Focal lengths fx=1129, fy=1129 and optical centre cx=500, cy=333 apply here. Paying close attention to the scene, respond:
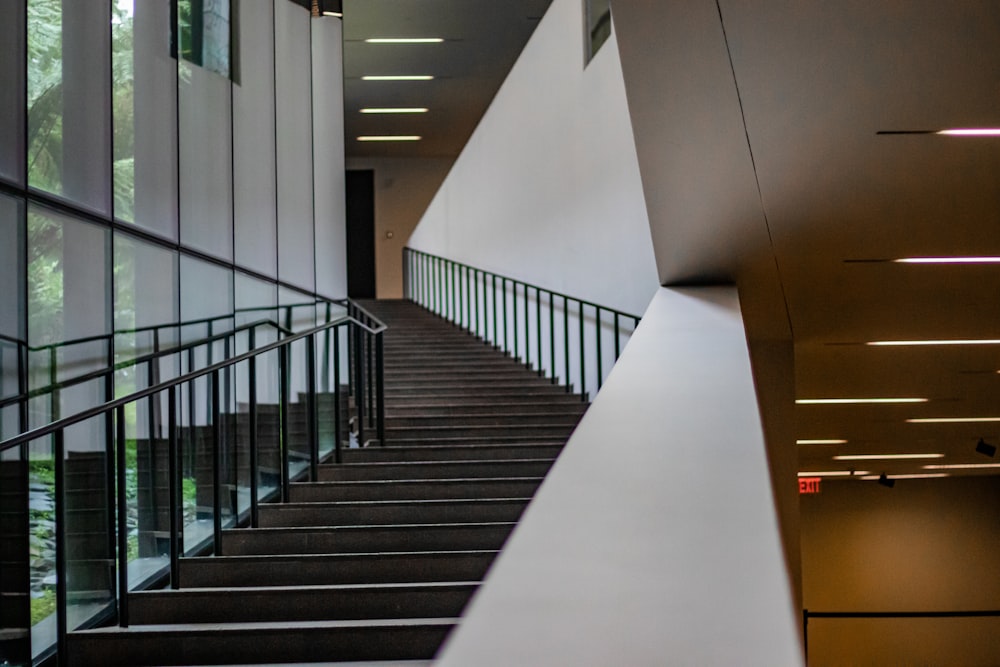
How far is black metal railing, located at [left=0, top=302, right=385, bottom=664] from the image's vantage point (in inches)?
165

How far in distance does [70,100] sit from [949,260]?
15.1ft

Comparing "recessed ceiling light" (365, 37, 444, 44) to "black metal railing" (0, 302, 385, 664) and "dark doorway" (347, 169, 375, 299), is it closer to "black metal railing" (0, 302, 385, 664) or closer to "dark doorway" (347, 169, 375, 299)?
"dark doorway" (347, 169, 375, 299)

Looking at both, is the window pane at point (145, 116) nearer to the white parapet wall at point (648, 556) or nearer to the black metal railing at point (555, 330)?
the white parapet wall at point (648, 556)

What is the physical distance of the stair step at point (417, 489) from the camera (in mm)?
6414

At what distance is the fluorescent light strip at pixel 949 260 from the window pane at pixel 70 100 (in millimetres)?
4246

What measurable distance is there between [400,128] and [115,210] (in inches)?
620

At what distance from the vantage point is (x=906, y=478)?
709 inches

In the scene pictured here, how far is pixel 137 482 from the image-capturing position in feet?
18.0

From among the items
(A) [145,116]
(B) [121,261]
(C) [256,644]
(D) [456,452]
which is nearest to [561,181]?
(D) [456,452]

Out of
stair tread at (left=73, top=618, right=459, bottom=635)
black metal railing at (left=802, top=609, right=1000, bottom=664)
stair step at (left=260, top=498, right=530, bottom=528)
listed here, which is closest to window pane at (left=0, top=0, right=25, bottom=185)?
stair tread at (left=73, top=618, right=459, bottom=635)

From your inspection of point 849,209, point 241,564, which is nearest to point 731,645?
point 241,564

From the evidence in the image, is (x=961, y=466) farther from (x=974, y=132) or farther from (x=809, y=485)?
(x=974, y=132)

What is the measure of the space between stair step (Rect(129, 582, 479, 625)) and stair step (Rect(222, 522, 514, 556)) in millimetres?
833

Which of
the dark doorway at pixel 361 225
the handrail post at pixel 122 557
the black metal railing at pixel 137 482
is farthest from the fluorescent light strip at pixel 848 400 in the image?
the dark doorway at pixel 361 225
